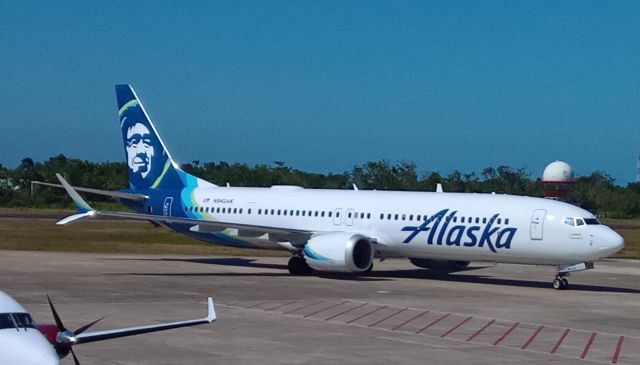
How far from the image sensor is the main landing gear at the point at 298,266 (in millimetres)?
43000

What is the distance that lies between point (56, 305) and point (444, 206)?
15.6 meters

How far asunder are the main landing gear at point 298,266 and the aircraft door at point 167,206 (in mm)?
6837

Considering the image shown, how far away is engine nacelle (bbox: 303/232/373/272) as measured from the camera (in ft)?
131

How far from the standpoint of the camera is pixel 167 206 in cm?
4744

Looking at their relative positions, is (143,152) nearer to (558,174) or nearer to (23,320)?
(23,320)

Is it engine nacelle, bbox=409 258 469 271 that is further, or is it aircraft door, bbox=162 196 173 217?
aircraft door, bbox=162 196 173 217

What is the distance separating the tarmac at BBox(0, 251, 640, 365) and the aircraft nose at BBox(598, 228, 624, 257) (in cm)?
140

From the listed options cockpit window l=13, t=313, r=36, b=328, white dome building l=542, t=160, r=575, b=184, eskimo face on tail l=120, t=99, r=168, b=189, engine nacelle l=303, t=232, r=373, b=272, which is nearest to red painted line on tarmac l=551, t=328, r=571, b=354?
cockpit window l=13, t=313, r=36, b=328

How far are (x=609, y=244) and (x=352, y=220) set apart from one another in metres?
9.89

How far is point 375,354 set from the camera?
72.6 ft

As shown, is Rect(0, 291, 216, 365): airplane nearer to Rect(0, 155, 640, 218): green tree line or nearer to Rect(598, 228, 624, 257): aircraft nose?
Rect(598, 228, 624, 257): aircraft nose

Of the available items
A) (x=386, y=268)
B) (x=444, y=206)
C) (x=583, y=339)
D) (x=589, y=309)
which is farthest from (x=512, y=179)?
(x=583, y=339)

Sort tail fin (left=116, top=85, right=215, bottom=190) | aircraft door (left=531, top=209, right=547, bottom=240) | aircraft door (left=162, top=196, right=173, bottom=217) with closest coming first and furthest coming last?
aircraft door (left=531, top=209, right=547, bottom=240), aircraft door (left=162, top=196, right=173, bottom=217), tail fin (left=116, top=85, right=215, bottom=190)

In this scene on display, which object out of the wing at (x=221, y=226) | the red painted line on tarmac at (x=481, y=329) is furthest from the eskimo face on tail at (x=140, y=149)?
the red painted line on tarmac at (x=481, y=329)
